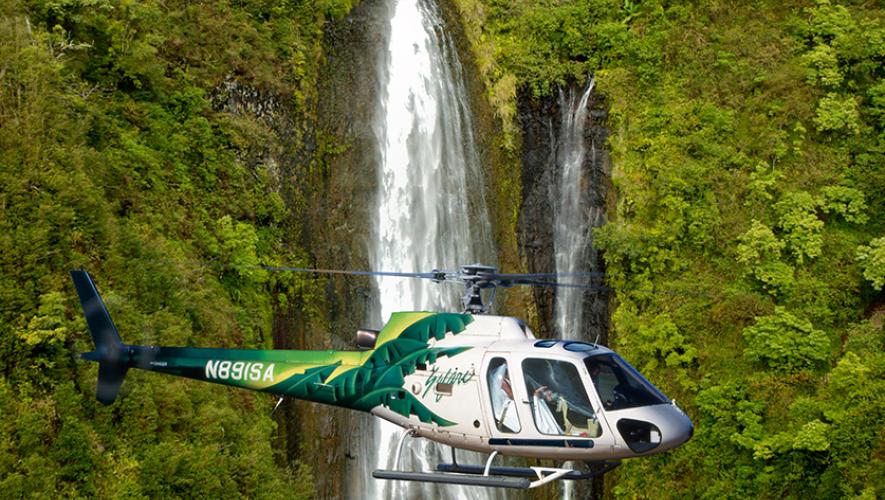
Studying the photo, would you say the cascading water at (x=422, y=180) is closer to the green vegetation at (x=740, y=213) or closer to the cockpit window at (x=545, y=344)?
the green vegetation at (x=740, y=213)

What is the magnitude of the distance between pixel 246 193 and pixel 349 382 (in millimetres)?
6238

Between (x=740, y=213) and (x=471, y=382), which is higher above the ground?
(x=740, y=213)

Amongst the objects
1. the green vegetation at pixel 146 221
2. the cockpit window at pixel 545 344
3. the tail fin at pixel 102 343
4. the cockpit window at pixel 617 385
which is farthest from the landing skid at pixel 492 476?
the tail fin at pixel 102 343

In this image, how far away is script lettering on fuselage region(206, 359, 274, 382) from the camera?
13148 mm

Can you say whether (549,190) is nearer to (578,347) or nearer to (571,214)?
(571,214)

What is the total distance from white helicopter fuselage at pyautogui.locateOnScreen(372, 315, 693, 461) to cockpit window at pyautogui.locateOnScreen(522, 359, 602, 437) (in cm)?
1

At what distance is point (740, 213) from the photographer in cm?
2144

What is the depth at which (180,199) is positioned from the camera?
17.0 meters

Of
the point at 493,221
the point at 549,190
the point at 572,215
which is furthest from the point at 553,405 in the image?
the point at 549,190

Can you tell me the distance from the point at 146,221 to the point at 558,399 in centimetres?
726

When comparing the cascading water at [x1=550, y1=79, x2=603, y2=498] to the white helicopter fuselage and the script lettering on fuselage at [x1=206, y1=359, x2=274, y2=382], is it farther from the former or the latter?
the white helicopter fuselage

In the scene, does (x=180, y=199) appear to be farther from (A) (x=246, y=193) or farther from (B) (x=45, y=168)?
(B) (x=45, y=168)

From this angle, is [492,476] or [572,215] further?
[572,215]

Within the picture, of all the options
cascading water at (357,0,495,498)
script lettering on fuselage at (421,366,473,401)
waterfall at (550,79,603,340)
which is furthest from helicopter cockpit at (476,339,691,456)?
waterfall at (550,79,603,340)
